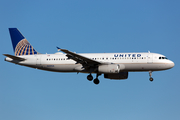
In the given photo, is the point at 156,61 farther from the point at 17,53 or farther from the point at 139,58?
the point at 17,53

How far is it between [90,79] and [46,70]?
679 centimetres

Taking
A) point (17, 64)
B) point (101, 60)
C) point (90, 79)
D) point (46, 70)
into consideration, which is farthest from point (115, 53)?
point (17, 64)

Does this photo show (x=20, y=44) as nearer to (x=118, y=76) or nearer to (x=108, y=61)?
(x=108, y=61)

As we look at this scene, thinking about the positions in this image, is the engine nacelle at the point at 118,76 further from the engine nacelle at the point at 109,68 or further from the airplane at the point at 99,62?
the engine nacelle at the point at 109,68

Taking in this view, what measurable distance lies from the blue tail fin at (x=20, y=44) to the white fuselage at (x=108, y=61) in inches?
80.3

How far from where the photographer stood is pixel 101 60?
4503 cm

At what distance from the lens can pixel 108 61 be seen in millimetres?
44719

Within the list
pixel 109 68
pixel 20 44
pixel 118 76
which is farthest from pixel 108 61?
pixel 20 44

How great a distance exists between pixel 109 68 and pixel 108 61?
1770 mm

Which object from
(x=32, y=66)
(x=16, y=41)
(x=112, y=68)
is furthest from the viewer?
(x=16, y=41)

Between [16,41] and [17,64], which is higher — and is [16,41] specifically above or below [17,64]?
above

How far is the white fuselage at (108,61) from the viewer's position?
43938 millimetres

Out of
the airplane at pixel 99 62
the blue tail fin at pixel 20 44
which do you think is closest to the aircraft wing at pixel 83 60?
the airplane at pixel 99 62

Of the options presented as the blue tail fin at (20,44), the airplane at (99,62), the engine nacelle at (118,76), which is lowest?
the engine nacelle at (118,76)
